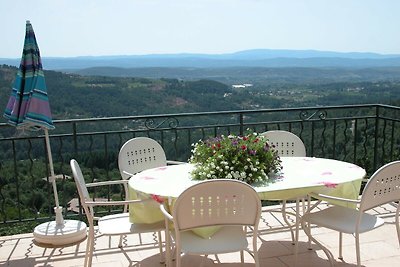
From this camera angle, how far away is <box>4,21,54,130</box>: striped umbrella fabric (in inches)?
134

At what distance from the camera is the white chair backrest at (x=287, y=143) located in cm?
378

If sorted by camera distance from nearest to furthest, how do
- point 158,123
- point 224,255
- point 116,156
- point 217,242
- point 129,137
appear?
1. point 217,242
2. point 224,255
3. point 158,123
4. point 129,137
5. point 116,156

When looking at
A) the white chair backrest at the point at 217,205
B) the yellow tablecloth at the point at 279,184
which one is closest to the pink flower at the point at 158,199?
the yellow tablecloth at the point at 279,184

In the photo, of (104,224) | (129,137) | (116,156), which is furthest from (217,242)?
(116,156)

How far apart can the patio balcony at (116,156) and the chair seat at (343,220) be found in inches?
18.0

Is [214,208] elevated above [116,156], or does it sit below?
above

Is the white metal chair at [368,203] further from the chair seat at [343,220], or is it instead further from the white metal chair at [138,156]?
the white metal chair at [138,156]

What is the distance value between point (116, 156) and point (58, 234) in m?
1.14

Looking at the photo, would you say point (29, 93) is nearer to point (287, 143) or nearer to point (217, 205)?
point (217, 205)

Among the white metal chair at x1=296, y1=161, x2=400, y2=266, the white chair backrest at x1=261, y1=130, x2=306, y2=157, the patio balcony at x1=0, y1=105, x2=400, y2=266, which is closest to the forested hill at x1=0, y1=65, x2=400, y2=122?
the patio balcony at x1=0, y1=105, x2=400, y2=266

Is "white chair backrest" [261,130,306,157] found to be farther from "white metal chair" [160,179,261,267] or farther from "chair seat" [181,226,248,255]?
"white metal chair" [160,179,261,267]

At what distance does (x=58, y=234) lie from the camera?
3508mm

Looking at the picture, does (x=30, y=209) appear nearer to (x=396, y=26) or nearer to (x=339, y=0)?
(x=339, y=0)

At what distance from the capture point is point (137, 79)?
13289mm
